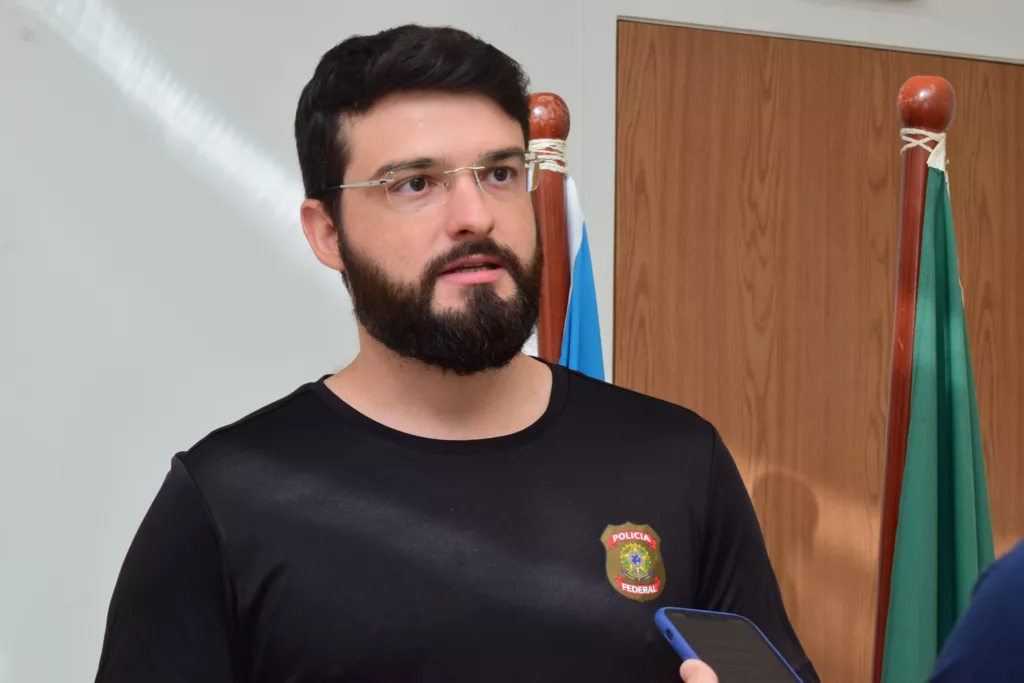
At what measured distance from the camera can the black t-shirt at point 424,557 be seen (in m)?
0.92

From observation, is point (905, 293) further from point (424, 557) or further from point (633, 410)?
point (424, 557)

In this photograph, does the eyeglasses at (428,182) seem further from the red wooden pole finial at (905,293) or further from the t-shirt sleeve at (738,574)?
the red wooden pole finial at (905,293)

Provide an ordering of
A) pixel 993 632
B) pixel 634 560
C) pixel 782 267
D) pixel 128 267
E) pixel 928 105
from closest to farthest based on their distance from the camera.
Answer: pixel 993 632 < pixel 634 560 < pixel 928 105 < pixel 128 267 < pixel 782 267

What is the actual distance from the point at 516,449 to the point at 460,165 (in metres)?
0.31

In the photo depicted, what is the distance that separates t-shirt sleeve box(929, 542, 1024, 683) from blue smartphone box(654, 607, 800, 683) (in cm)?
39

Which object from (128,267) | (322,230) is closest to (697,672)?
(322,230)

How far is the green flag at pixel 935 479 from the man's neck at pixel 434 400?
2.28ft

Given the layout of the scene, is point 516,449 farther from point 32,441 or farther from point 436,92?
point 32,441

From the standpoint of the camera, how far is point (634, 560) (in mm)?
1000

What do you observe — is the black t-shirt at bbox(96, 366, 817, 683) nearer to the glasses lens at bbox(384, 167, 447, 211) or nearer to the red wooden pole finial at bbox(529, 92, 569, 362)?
the glasses lens at bbox(384, 167, 447, 211)

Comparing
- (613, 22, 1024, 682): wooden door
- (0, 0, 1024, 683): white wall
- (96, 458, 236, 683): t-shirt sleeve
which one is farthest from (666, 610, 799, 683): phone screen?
(613, 22, 1024, 682): wooden door

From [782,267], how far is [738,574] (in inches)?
67.1

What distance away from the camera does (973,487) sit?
1491 millimetres

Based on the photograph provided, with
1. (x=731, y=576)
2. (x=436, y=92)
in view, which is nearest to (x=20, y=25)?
(x=436, y=92)
